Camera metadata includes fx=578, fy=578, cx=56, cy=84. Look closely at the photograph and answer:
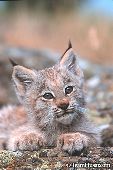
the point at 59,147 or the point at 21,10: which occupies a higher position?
the point at 21,10

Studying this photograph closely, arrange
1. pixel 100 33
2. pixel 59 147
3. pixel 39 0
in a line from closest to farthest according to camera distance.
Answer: pixel 59 147 → pixel 100 33 → pixel 39 0

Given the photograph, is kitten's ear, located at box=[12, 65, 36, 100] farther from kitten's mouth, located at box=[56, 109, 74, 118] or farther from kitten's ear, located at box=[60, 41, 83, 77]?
kitten's mouth, located at box=[56, 109, 74, 118]

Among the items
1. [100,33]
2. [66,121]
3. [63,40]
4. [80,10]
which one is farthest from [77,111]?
[80,10]

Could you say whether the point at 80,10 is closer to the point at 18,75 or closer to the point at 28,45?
the point at 28,45

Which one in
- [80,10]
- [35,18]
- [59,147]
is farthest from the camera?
[35,18]

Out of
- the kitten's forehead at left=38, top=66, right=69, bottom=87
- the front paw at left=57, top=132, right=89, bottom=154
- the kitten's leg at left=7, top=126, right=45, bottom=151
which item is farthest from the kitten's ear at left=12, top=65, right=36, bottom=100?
the front paw at left=57, top=132, right=89, bottom=154

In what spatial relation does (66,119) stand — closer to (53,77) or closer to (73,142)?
(73,142)

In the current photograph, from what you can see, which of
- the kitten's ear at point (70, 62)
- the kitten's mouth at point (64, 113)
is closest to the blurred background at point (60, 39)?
the kitten's ear at point (70, 62)

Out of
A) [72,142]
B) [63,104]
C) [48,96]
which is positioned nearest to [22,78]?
[48,96]

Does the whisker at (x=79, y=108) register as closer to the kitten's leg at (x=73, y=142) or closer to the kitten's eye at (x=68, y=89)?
the kitten's eye at (x=68, y=89)
